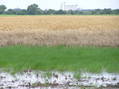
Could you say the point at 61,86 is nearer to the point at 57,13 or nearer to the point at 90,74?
the point at 90,74

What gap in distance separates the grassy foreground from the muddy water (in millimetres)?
712

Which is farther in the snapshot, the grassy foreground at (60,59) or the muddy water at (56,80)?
the grassy foreground at (60,59)

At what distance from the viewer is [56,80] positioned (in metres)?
9.85

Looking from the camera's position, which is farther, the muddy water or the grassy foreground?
the grassy foreground

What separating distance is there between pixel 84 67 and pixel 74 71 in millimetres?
599

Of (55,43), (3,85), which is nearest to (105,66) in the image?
(3,85)

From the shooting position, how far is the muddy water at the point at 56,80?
912 cm

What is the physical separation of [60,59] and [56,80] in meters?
3.35

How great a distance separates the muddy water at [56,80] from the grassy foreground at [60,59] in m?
0.71

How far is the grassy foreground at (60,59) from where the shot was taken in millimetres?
11719

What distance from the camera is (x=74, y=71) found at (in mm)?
11125

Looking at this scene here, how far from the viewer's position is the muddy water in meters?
9.12

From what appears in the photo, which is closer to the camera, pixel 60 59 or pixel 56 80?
pixel 56 80

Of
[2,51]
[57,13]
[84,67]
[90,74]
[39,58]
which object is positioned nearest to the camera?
[90,74]
